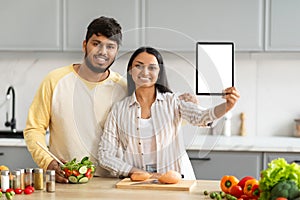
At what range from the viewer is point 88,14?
4.24 metres

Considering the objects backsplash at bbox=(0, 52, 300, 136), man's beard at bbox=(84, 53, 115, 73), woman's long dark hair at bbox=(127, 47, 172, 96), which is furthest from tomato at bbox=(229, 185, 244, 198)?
backsplash at bbox=(0, 52, 300, 136)

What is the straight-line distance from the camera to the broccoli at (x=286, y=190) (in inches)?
80.5

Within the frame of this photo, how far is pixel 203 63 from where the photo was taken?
2588 mm

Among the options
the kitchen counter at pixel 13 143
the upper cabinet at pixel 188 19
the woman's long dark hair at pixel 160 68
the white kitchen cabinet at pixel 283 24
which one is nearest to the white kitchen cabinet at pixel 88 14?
the upper cabinet at pixel 188 19

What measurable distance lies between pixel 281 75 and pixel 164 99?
83.6 inches

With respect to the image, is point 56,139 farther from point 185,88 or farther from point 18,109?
point 18,109

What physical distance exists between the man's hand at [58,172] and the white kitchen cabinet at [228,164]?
1.40m

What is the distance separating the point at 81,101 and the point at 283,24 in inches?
74.5

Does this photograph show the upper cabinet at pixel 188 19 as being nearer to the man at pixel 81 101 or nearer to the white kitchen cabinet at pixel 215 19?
the white kitchen cabinet at pixel 215 19

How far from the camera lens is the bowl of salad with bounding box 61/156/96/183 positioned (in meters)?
2.63

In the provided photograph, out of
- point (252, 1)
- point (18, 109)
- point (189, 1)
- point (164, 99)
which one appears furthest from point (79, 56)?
point (164, 99)

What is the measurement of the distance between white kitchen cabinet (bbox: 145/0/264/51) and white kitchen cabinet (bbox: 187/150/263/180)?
743 mm

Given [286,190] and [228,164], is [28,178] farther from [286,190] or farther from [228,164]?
[228,164]

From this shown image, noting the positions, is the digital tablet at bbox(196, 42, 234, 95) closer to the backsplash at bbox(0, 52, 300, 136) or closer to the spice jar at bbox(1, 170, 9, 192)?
the spice jar at bbox(1, 170, 9, 192)
